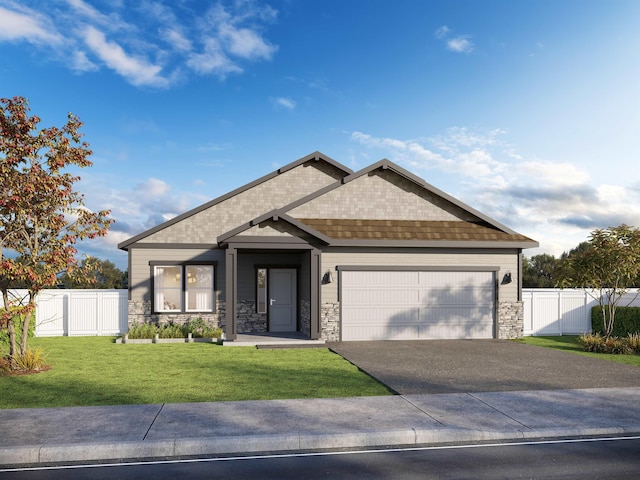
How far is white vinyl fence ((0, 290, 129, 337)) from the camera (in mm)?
20641

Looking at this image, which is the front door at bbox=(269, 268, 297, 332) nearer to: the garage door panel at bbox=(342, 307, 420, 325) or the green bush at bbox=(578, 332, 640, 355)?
the garage door panel at bbox=(342, 307, 420, 325)

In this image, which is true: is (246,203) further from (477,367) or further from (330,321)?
(477,367)

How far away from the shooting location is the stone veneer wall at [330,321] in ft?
59.3

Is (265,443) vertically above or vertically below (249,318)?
below

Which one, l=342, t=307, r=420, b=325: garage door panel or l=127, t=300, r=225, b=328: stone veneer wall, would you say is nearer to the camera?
l=342, t=307, r=420, b=325: garage door panel

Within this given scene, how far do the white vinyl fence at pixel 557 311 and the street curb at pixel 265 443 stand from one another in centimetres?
1396

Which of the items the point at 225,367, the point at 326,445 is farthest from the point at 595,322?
the point at 326,445

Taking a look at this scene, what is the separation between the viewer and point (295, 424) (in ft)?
25.6

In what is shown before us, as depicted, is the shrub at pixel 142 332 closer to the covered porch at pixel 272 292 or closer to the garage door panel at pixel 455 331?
the covered porch at pixel 272 292

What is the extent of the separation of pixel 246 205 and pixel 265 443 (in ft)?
50.6

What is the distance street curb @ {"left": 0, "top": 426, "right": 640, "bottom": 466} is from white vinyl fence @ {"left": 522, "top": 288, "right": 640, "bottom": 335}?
45.8ft

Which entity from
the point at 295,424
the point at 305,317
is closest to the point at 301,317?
the point at 305,317

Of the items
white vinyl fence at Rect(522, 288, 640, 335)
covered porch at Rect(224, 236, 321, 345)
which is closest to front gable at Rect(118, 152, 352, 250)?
covered porch at Rect(224, 236, 321, 345)

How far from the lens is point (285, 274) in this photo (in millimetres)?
21188
